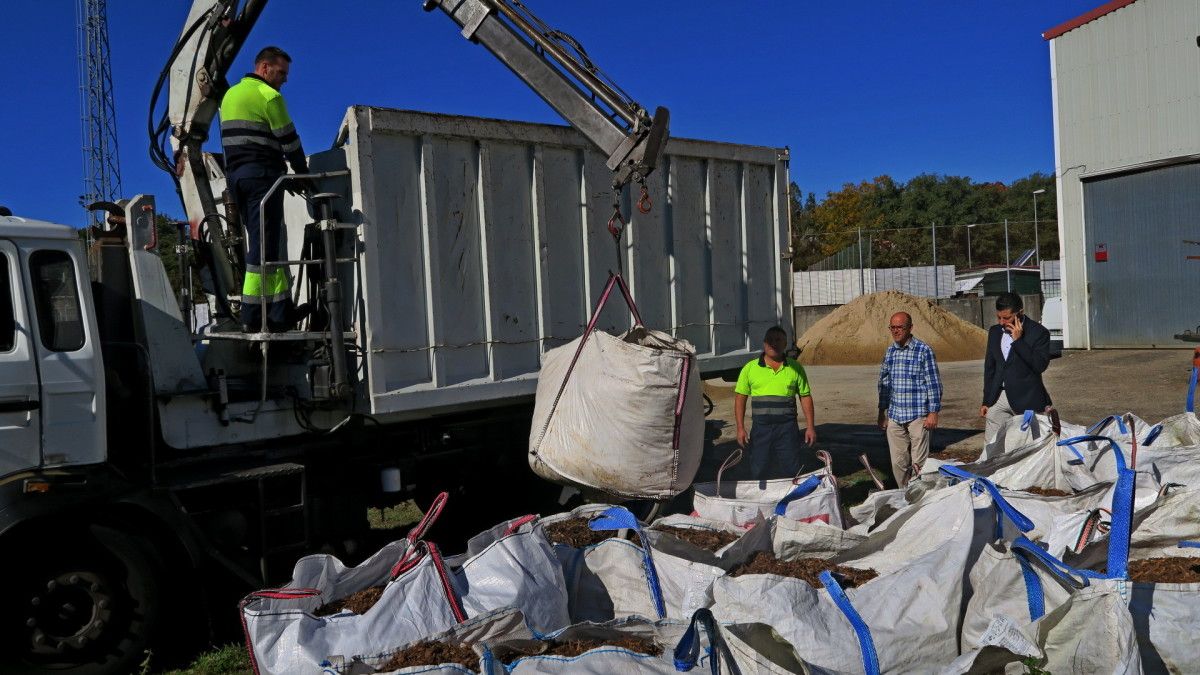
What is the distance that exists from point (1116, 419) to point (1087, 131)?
1420 centimetres

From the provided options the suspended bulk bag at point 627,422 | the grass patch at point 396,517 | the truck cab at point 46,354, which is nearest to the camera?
the truck cab at point 46,354

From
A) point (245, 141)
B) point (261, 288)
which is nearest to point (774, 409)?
point (261, 288)

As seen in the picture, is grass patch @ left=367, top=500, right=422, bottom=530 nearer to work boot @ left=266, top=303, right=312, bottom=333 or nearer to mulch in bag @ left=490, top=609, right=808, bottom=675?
work boot @ left=266, top=303, right=312, bottom=333

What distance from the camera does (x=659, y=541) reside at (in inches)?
153

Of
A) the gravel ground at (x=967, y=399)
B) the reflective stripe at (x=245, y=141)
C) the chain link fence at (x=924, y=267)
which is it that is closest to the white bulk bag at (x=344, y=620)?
the reflective stripe at (x=245, y=141)

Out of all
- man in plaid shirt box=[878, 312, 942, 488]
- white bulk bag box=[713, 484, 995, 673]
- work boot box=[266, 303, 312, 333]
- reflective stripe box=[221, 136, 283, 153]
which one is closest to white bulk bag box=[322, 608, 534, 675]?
white bulk bag box=[713, 484, 995, 673]

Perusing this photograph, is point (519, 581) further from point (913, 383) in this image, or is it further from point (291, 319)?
point (913, 383)

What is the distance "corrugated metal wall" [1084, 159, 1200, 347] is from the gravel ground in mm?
513

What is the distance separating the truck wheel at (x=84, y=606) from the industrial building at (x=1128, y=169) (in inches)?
672

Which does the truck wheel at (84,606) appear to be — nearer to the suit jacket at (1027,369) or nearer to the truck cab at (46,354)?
the truck cab at (46,354)

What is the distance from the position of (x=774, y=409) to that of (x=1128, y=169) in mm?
13773

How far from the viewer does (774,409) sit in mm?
6652

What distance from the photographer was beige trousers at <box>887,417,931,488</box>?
270 inches

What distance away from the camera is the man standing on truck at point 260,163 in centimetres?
544
